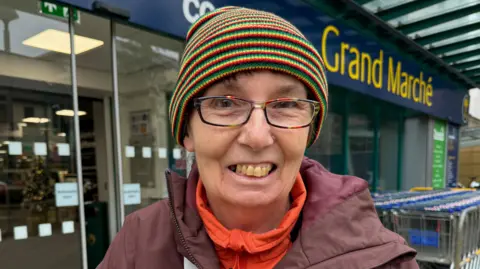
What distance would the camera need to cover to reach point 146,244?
3.74 ft

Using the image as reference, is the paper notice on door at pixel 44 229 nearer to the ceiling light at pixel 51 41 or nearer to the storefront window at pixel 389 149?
the ceiling light at pixel 51 41

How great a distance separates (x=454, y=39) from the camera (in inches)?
272

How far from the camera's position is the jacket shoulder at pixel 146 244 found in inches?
43.8

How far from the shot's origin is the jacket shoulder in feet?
3.65

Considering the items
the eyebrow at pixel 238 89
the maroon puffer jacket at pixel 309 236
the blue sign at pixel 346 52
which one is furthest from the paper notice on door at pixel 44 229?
the eyebrow at pixel 238 89

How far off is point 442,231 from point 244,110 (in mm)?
2435

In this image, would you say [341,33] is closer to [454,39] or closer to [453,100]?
[454,39]

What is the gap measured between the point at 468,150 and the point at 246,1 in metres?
12.9

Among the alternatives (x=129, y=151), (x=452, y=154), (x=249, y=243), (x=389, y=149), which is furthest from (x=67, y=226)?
(x=452, y=154)

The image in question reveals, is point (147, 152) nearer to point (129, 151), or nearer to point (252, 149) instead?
point (129, 151)

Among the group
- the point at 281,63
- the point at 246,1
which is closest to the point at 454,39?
the point at 246,1

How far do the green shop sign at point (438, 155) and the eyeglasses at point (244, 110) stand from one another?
8831mm

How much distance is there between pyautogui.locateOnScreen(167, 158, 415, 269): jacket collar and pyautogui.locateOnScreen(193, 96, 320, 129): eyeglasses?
280 millimetres

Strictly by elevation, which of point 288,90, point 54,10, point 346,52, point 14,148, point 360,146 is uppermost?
point 346,52
